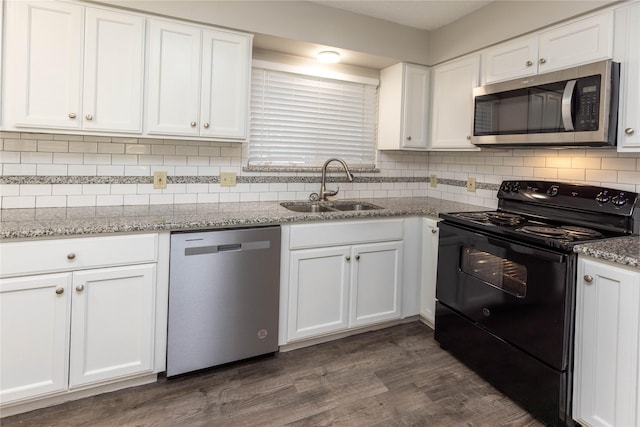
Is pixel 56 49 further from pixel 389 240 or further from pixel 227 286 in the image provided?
pixel 389 240

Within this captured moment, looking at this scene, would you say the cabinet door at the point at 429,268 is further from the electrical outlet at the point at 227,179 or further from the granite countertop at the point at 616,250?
the electrical outlet at the point at 227,179

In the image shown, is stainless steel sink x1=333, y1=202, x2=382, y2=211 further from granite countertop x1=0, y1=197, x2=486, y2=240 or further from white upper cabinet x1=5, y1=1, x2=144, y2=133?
white upper cabinet x1=5, y1=1, x2=144, y2=133

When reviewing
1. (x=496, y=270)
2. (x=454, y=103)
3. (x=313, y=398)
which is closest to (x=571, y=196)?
(x=496, y=270)

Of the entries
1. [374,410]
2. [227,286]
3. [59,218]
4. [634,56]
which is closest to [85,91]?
→ [59,218]

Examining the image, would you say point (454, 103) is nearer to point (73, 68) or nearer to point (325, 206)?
point (325, 206)

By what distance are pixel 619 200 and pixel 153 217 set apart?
8.00 feet

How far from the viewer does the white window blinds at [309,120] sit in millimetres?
2840

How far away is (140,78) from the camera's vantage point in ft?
6.92

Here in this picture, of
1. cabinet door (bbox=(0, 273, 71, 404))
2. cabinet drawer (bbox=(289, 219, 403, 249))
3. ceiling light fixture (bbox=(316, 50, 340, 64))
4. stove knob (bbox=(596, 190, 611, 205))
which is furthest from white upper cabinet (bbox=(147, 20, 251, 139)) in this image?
stove knob (bbox=(596, 190, 611, 205))

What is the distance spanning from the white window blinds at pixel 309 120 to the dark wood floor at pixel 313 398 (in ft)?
4.82

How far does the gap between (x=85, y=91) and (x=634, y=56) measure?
2.71 meters

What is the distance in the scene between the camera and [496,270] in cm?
204

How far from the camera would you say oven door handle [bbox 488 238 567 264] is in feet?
5.48

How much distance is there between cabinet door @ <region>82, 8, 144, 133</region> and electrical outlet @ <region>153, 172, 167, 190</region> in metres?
0.40
